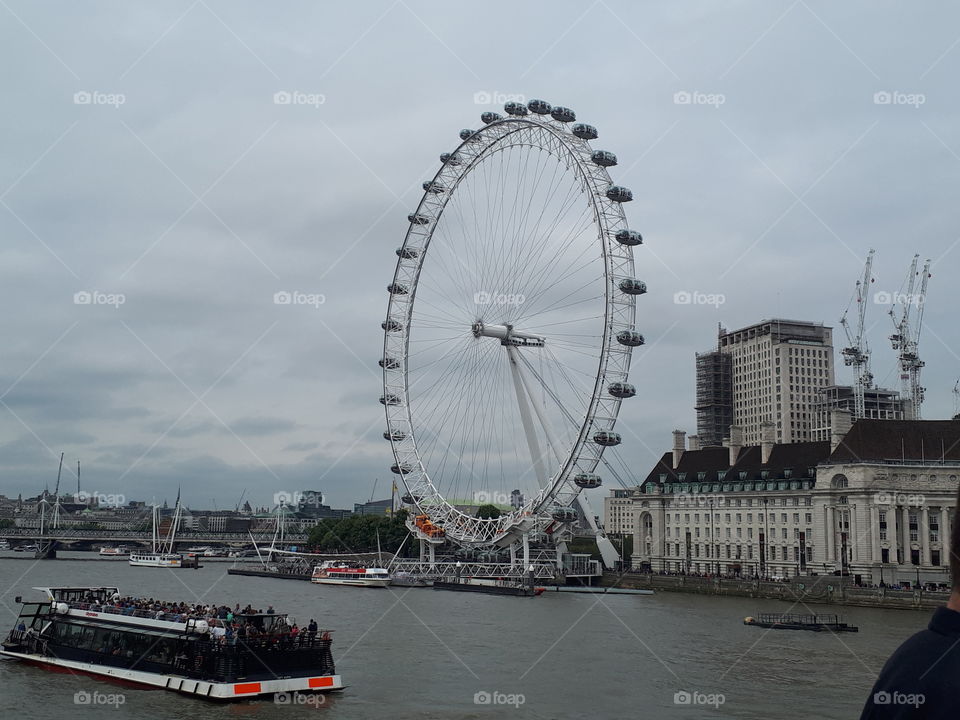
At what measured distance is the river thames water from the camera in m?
30.5

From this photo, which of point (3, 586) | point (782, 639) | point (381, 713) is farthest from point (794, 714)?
point (3, 586)

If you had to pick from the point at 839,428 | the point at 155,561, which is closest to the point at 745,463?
the point at 839,428

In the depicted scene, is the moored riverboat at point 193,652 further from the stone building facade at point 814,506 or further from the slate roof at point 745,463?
the slate roof at point 745,463

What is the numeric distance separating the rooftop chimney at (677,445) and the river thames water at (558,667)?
127 feet

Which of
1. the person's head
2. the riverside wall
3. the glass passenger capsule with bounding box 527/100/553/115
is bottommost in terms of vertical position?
the riverside wall

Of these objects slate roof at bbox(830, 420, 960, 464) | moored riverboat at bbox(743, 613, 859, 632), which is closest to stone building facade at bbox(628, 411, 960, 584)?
slate roof at bbox(830, 420, 960, 464)

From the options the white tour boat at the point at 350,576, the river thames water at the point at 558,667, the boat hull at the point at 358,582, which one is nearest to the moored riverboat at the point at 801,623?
the river thames water at the point at 558,667

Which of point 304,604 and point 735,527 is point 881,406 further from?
point 304,604

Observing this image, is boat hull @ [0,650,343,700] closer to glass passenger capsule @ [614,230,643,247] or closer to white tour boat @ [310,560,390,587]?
glass passenger capsule @ [614,230,643,247]

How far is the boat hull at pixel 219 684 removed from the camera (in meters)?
30.9

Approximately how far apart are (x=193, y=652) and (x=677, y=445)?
279 ft

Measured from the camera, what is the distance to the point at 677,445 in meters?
112

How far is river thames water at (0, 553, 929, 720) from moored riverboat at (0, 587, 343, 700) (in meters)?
0.59

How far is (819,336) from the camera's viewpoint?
17512cm
